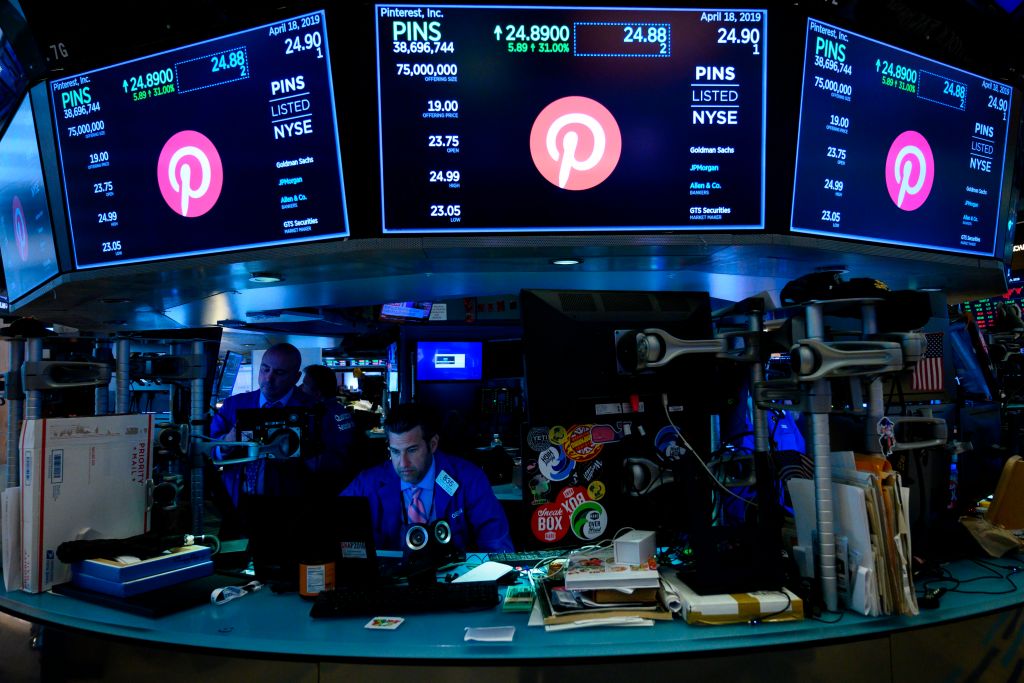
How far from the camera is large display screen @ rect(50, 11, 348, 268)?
2.25m

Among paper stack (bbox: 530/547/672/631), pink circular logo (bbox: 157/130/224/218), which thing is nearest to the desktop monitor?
paper stack (bbox: 530/547/672/631)

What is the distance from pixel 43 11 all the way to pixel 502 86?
2.15 m

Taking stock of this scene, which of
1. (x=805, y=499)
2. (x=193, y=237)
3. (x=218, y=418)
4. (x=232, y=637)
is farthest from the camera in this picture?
(x=218, y=418)

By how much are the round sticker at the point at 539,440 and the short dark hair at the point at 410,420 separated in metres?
1.02

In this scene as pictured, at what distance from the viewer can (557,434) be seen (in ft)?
7.14

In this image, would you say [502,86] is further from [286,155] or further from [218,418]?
[218,418]

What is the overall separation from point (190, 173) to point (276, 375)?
2166 mm

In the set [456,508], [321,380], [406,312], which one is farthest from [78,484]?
[406,312]

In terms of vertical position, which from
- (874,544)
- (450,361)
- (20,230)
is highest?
(20,230)

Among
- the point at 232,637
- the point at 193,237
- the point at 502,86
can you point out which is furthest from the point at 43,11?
the point at 232,637

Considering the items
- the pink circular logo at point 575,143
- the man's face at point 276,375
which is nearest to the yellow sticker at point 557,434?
the pink circular logo at point 575,143

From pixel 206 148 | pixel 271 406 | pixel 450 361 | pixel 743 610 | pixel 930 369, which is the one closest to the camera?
pixel 743 610

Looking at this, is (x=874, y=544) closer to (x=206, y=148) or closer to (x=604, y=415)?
(x=604, y=415)

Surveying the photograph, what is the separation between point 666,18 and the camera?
7.30 ft
